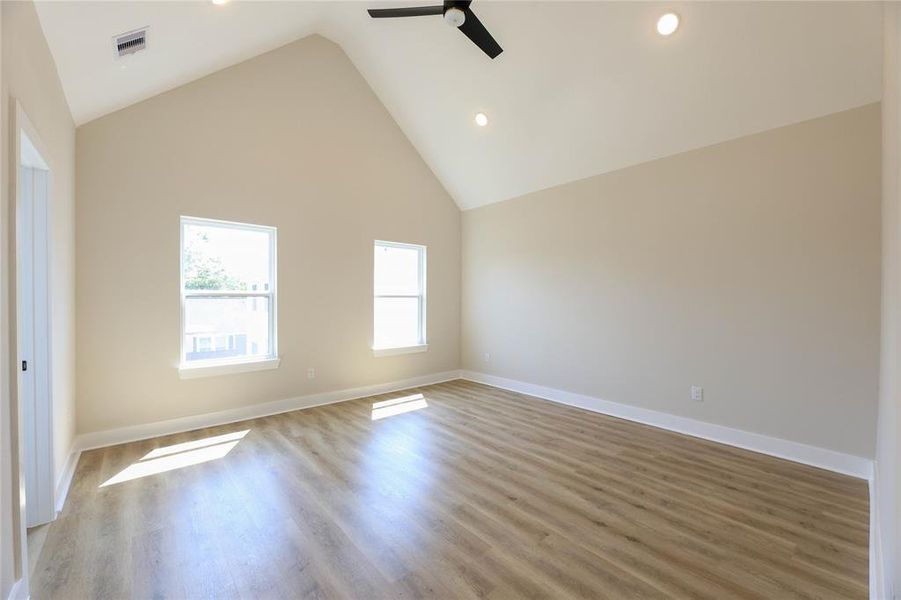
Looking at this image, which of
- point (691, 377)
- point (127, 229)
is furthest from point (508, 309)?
point (127, 229)

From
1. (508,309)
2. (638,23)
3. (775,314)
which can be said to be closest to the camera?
(638,23)

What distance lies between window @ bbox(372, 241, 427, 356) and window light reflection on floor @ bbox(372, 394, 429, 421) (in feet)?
2.37

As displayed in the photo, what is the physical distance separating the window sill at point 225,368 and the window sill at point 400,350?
1.29 m

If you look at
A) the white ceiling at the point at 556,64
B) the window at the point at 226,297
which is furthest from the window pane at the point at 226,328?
the white ceiling at the point at 556,64

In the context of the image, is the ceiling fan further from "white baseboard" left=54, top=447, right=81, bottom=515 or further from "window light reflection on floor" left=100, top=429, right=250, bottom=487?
"white baseboard" left=54, top=447, right=81, bottom=515

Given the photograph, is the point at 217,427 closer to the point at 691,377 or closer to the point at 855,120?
the point at 691,377

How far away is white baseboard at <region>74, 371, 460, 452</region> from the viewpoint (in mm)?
3311

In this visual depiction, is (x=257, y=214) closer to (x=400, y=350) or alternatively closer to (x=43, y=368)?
(x=43, y=368)

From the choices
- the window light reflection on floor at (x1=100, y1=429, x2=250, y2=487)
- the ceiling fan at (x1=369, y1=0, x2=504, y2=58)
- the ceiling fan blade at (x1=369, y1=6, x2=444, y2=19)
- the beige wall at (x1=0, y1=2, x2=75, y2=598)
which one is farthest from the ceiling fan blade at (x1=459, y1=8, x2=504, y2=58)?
the window light reflection on floor at (x1=100, y1=429, x2=250, y2=487)

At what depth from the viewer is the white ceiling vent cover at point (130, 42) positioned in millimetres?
2416

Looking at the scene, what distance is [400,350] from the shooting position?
540 centimetres

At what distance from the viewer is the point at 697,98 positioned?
326 centimetres

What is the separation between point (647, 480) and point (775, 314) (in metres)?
1.84

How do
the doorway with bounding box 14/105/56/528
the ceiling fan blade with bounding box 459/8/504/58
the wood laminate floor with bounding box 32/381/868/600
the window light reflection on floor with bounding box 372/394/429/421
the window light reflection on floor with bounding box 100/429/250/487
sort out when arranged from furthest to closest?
1. the window light reflection on floor with bounding box 372/394/429/421
2. the window light reflection on floor with bounding box 100/429/250/487
3. the ceiling fan blade with bounding box 459/8/504/58
4. the doorway with bounding box 14/105/56/528
5. the wood laminate floor with bounding box 32/381/868/600
